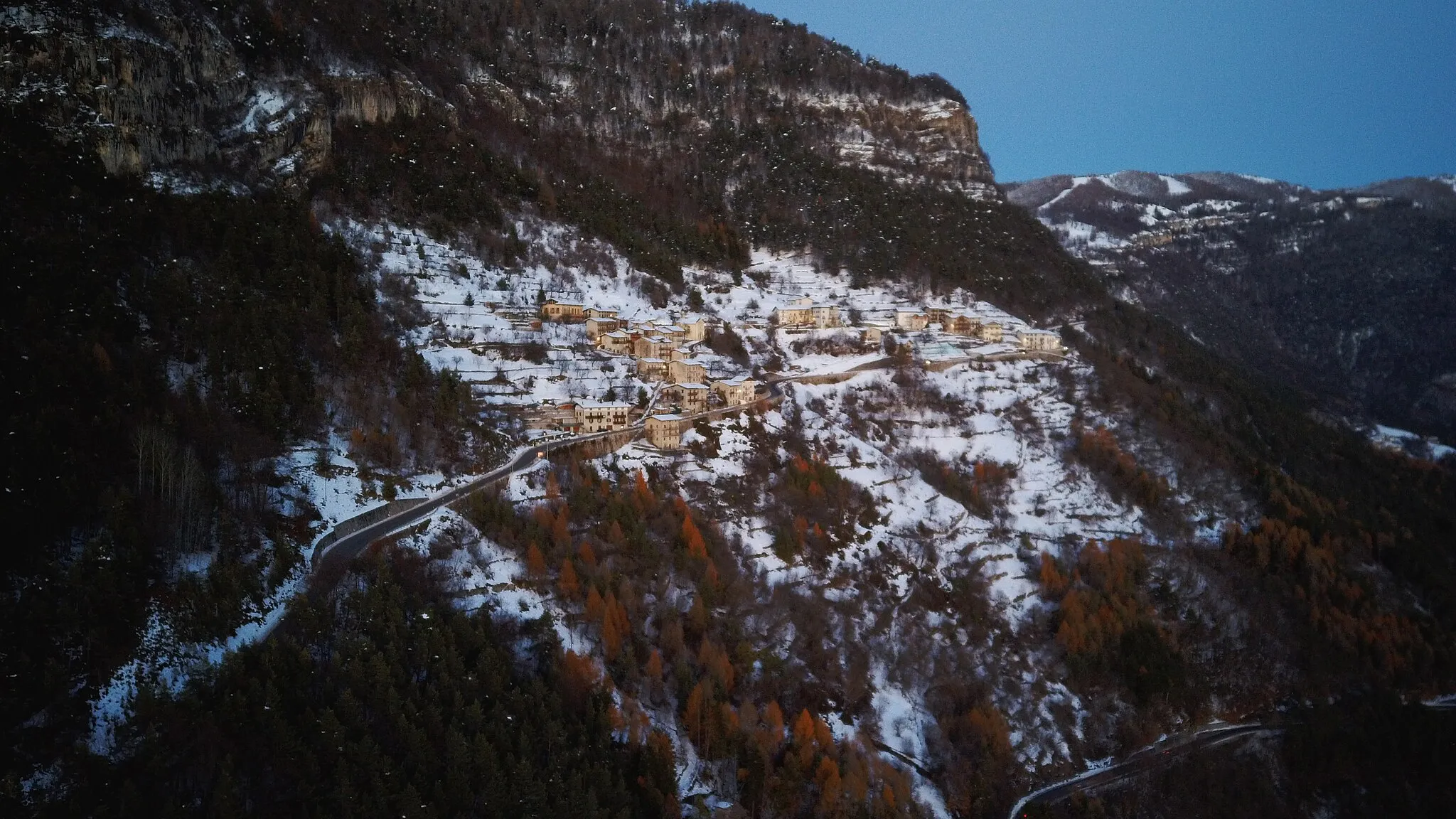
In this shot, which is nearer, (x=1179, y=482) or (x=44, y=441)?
(x=44, y=441)

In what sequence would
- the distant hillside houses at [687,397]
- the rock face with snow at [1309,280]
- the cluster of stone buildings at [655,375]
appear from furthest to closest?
the rock face with snow at [1309,280]
the distant hillside houses at [687,397]
the cluster of stone buildings at [655,375]

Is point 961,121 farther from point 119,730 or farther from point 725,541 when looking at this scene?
point 119,730

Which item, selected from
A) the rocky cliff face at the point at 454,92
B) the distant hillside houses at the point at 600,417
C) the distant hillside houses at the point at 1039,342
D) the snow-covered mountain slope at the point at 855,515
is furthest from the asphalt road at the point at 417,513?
the distant hillside houses at the point at 1039,342

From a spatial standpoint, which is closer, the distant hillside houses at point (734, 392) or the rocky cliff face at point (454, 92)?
the rocky cliff face at point (454, 92)

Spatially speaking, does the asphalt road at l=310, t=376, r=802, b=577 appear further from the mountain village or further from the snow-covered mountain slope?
the mountain village

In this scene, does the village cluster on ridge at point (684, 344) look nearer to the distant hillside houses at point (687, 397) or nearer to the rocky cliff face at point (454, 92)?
the distant hillside houses at point (687, 397)

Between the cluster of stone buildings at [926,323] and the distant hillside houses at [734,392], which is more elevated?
the cluster of stone buildings at [926,323]

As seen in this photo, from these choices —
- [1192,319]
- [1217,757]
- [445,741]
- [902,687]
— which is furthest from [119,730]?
[1192,319]


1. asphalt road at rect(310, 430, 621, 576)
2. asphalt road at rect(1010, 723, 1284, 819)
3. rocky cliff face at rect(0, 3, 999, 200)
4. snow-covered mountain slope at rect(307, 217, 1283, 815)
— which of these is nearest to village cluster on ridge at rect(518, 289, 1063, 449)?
snow-covered mountain slope at rect(307, 217, 1283, 815)
